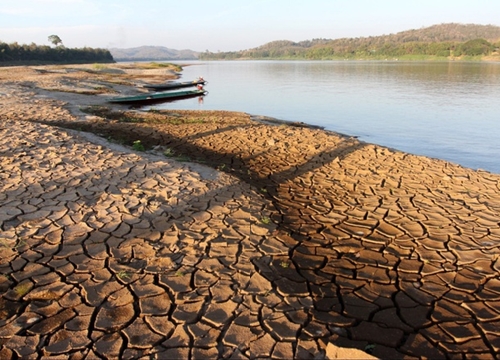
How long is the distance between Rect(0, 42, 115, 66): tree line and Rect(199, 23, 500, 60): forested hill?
8304cm

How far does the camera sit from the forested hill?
8950 centimetres

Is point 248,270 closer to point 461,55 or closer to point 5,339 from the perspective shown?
point 5,339

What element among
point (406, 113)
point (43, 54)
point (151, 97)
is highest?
point (43, 54)

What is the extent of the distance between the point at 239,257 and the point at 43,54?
6492 centimetres

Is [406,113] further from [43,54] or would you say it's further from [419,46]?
[419,46]

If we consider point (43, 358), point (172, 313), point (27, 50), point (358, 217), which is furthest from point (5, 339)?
point (27, 50)

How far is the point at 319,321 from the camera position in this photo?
115 inches

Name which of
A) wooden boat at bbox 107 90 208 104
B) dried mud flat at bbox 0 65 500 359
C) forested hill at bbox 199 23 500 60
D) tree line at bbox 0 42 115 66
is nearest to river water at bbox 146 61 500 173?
wooden boat at bbox 107 90 208 104

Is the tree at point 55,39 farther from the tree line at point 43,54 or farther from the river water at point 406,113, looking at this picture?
the river water at point 406,113

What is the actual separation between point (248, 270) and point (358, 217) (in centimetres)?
222

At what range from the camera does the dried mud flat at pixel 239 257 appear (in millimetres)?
2723

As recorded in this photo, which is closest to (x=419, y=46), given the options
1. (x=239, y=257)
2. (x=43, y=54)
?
(x=43, y=54)

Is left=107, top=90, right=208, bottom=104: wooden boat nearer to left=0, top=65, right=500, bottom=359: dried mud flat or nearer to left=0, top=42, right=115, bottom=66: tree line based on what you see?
left=0, top=65, right=500, bottom=359: dried mud flat

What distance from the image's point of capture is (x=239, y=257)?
12.5 feet
